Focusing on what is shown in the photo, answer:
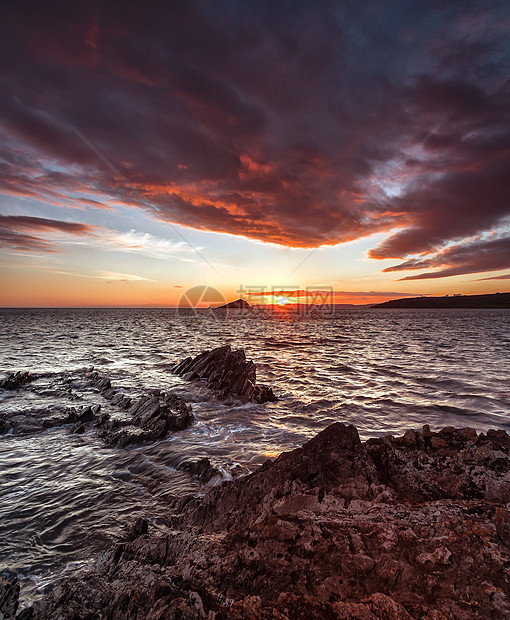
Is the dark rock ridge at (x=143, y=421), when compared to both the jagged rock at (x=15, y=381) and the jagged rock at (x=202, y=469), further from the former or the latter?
the jagged rock at (x=15, y=381)

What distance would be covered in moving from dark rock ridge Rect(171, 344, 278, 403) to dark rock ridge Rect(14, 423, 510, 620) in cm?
1070

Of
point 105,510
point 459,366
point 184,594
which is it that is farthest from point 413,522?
point 459,366

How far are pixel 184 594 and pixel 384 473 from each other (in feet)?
11.9

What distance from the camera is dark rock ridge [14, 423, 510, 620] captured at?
10.0 ft

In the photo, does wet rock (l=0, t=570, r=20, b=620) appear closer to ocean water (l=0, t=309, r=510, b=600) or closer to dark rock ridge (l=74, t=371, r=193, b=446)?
ocean water (l=0, t=309, r=510, b=600)

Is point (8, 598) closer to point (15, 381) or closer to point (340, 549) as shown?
point (340, 549)

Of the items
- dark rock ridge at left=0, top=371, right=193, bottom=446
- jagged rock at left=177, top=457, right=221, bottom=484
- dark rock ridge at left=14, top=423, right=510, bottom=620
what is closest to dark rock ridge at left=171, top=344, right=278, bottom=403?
dark rock ridge at left=0, top=371, right=193, bottom=446

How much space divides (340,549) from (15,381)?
69.4 ft

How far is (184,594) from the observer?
11.0 feet

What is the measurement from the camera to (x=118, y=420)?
40.4ft

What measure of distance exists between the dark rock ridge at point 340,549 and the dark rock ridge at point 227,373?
1070 centimetres

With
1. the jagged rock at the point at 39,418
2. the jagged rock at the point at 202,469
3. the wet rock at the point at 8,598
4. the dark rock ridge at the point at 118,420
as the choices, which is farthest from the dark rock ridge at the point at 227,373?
the wet rock at the point at 8,598

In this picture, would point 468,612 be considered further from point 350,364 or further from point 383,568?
point 350,364

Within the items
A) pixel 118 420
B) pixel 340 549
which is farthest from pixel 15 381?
→ pixel 340 549
